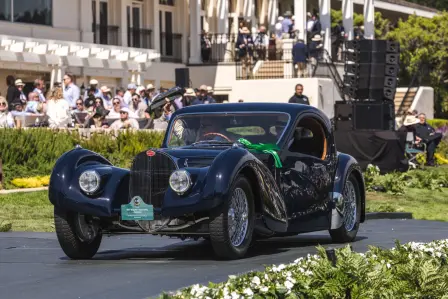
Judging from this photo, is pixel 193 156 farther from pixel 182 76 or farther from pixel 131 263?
pixel 182 76

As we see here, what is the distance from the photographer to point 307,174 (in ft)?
44.4

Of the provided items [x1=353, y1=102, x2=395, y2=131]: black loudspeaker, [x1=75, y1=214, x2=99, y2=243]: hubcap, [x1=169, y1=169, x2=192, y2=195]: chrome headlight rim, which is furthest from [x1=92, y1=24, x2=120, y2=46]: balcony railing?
[x1=169, y1=169, x2=192, y2=195]: chrome headlight rim

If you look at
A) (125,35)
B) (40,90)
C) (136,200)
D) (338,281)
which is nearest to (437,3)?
(125,35)

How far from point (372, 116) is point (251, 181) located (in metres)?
20.0

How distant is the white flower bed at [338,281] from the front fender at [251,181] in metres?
2.57

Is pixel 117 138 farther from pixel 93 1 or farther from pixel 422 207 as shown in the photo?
A: pixel 93 1

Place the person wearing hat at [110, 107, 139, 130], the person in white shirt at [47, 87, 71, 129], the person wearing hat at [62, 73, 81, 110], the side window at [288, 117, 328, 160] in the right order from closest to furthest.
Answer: the side window at [288, 117, 328, 160] → the person in white shirt at [47, 87, 71, 129] → the person wearing hat at [110, 107, 139, 130] → the person wearing hat at [62, 73, 81, 110]

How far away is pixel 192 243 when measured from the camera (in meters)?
14.4

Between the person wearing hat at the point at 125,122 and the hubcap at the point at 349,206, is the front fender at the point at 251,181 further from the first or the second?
the person wearing hat at the point at 125,122

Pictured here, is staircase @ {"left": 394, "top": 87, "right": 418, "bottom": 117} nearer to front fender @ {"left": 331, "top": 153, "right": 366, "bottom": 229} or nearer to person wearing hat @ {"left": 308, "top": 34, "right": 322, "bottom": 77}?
person wearing hat @ {"left": 308, "top": 34, "right": 322, "bottom": 77}

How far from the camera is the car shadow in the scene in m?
12.5

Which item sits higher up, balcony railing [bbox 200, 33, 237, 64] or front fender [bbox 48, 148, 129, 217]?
balcony railing [bbox 200, 33, 237, 64]

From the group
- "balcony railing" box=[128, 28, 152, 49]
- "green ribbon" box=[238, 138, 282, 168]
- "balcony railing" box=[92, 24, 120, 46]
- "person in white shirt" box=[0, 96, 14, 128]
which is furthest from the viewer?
"balcony railing" box=[128, 28, 152, 49]

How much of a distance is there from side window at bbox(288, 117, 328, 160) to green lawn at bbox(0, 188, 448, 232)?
406 cm
